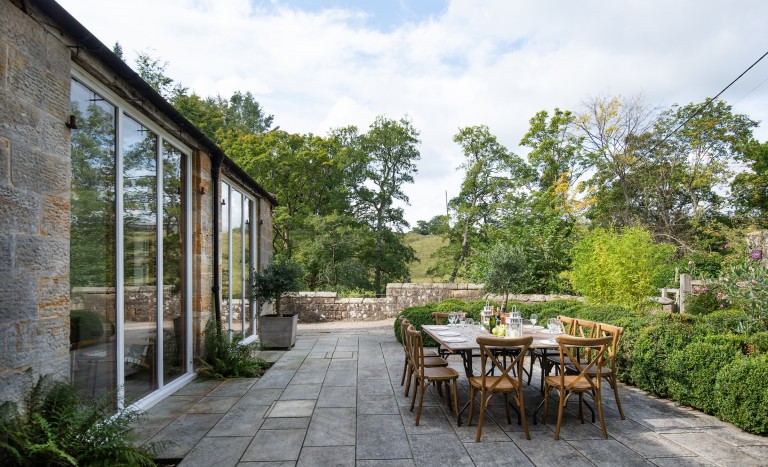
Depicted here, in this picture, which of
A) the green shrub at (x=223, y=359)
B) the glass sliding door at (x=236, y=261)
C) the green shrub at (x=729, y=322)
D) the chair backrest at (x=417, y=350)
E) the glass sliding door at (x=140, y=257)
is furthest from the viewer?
the glass sliding door at (x=236, y=261)

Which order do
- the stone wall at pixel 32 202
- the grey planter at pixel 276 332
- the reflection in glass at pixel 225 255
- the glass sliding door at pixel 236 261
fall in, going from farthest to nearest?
the grey planter at pixel 276 332 < the glass sliding door at pixel 236 261 < the reflection in glass at pixel 225 255 < the stone wall at pixel 32 202

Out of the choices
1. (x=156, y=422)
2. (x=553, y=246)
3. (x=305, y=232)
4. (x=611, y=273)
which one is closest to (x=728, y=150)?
(x=553, y=246)

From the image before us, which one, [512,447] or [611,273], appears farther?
[611,273]

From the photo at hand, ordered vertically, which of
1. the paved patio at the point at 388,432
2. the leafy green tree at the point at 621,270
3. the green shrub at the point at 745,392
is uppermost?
the leafy green tree at the point at 621,270

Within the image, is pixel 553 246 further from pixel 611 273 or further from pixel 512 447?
pixel 512 447

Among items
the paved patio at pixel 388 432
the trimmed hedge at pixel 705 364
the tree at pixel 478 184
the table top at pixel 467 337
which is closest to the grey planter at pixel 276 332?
the paved patio at pixel 388 432

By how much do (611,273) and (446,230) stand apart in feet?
36.1

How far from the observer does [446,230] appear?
19016 millimetres

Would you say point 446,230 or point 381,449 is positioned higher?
point 446,230

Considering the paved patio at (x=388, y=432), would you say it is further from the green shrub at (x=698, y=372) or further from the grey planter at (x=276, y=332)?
the grey planter at (x=276, y=332)

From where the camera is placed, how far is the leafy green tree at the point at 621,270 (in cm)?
800

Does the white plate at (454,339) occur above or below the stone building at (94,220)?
below

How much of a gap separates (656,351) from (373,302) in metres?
8.04

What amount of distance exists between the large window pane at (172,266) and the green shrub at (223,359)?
16.1 inches
